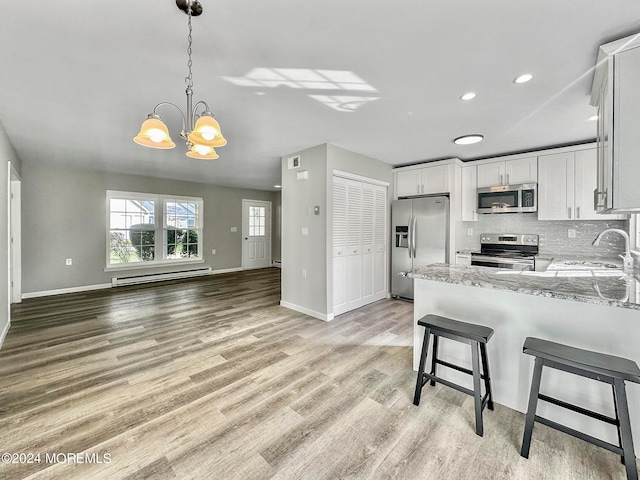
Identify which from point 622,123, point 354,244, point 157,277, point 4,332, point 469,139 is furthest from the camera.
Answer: point 157,277

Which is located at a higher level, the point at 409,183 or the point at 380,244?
the point at 409,183

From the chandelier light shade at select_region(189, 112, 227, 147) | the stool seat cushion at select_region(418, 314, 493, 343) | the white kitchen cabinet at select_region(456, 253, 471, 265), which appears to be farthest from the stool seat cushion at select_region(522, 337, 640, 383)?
the white kitchen cabinet at select_region(456, 253, 471, 265)

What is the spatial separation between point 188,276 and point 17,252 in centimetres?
292

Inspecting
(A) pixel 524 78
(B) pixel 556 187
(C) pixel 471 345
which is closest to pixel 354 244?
(C) pixel 471 345

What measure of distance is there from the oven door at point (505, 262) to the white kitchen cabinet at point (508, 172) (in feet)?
3.80

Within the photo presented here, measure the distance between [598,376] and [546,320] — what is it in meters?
0.48

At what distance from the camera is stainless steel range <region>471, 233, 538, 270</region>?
3807mm

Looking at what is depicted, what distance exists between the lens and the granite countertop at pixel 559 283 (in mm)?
1526

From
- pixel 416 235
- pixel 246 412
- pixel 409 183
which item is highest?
pixel 409 183

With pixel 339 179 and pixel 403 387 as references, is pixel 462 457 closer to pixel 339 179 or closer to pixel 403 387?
pixel 403 387

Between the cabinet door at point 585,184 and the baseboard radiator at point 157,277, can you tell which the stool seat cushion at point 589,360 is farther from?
the baseboard radiator at point 157,277

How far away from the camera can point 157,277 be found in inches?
249

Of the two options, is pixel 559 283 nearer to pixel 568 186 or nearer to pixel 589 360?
pixel 589 360

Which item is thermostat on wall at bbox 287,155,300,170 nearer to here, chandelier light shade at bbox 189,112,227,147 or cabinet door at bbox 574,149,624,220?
chandelier light shade at bbox 189,112,227,147
